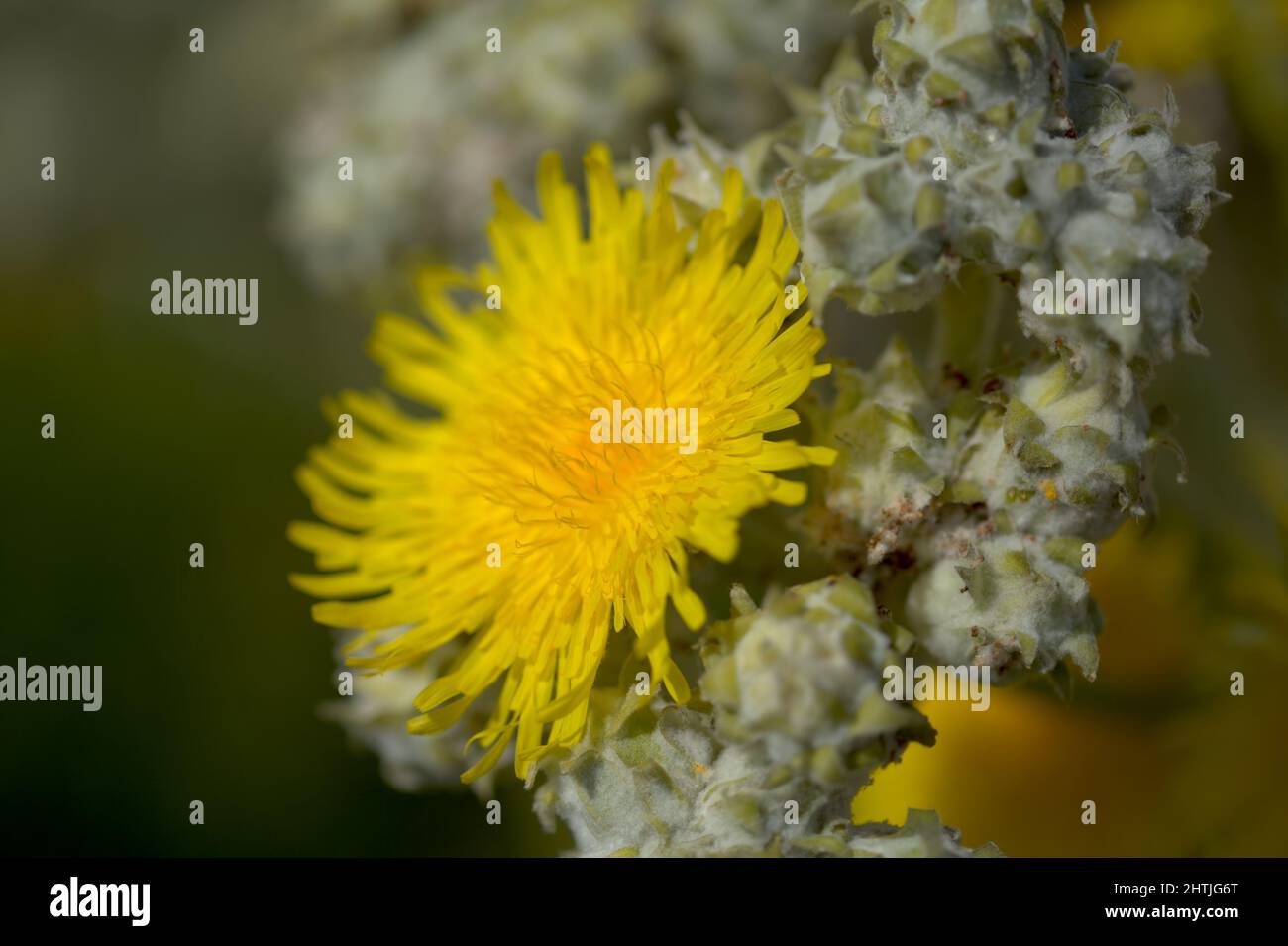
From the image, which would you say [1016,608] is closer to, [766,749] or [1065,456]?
[1065,456]

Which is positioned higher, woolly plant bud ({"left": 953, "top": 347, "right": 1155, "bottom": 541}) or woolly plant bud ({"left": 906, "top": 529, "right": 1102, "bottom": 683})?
woolly plant bud ({"left": 953, "top": 347, "right": 1155, "bottom": 541})

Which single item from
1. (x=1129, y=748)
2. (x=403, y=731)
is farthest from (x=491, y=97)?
(x=1129, y=748)

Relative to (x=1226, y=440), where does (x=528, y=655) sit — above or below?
below

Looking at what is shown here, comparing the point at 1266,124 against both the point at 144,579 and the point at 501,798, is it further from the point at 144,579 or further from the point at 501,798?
the point at 144,579

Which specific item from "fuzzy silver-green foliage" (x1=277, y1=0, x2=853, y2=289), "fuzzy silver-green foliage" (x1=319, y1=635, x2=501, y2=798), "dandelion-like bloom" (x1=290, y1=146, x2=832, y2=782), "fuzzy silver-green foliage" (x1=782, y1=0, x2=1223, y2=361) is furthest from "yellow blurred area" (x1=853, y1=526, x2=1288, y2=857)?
"fuzzy silver-green foliage" (x1=277, y1=0, x2=853, y2=289)

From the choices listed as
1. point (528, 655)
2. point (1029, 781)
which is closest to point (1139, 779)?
point (1029, 781)

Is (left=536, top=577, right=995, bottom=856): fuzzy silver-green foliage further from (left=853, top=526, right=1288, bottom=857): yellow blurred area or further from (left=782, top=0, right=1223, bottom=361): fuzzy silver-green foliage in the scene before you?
(left=853, top=526, right=1288, bottom=857): yellow blurred area
